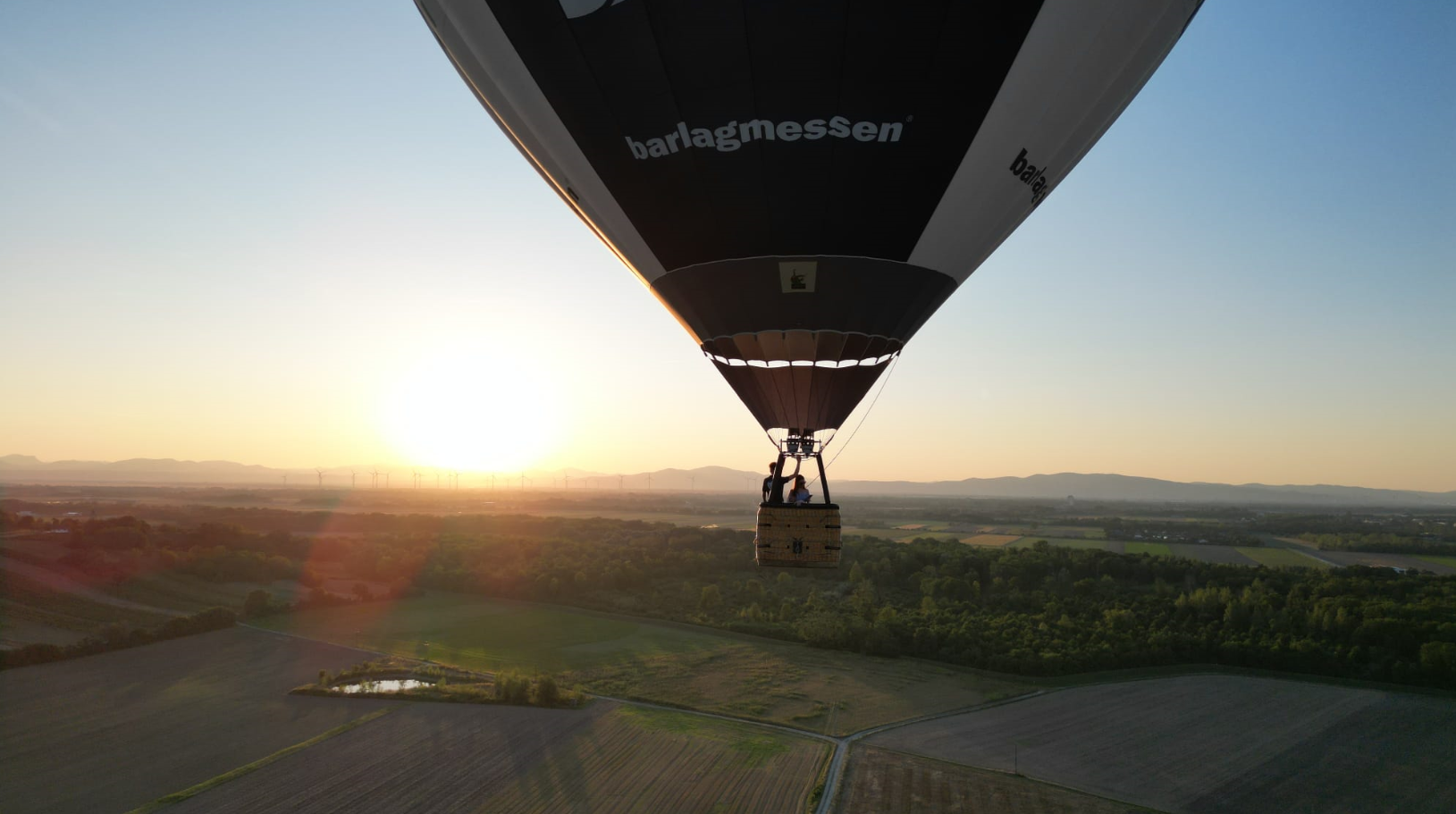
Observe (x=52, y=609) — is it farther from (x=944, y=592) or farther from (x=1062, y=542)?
(x=1062, y=542)

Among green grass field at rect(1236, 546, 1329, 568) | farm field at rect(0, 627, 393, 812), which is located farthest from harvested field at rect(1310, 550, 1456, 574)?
farm field at rect(0, 627, 393, 812)

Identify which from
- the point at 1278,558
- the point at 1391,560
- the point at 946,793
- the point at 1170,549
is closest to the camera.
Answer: the point at 946,793

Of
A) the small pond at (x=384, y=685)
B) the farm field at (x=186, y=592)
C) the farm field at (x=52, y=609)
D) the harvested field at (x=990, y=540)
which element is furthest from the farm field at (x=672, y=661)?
the harvested field at (x=990, y=540)

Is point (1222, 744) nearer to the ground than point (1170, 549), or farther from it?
nearer to the ground

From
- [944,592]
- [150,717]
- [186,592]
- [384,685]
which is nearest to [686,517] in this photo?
[944,592]

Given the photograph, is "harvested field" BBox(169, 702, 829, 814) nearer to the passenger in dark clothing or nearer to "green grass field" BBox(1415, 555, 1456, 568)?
the passenger in dark clothing

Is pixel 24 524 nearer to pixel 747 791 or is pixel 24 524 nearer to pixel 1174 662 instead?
pixel 747 791
